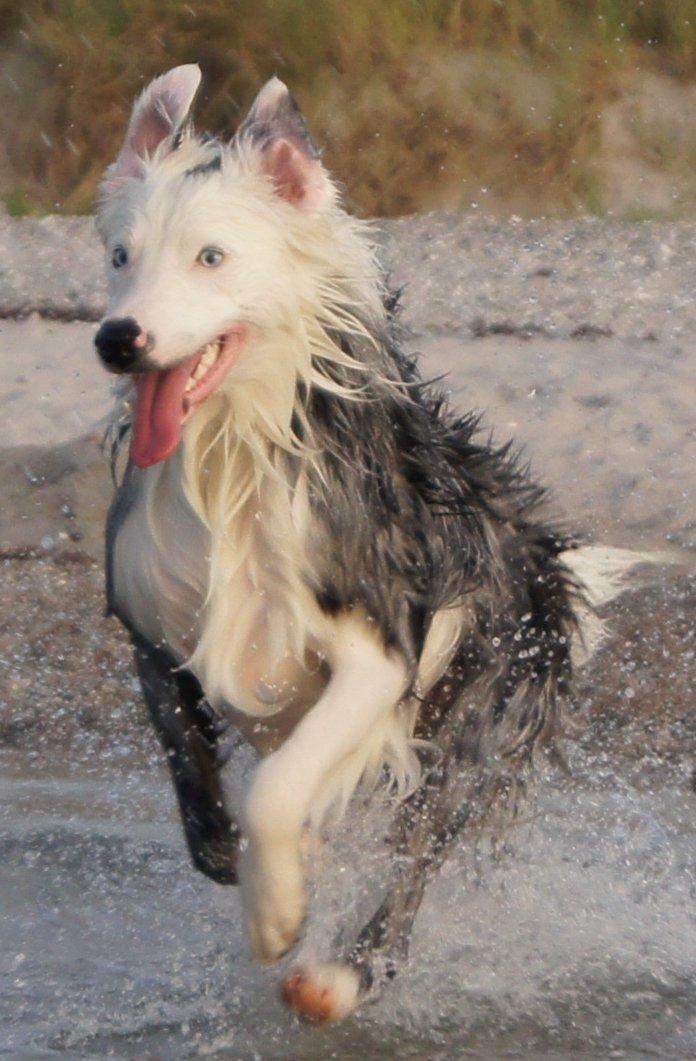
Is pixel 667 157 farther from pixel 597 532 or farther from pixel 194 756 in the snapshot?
pixel 194 756

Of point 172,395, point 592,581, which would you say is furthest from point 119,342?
point 592,581

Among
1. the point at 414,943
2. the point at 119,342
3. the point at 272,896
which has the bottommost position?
the point at 414,943

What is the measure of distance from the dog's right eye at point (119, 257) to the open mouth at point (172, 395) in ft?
0.71

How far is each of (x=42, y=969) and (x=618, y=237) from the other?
624 centimetres

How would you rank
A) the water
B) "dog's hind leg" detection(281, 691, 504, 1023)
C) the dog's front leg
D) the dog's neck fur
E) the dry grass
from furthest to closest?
the dry grass < "dog's hind leg" detection(281, 691, 504, 1023) < the water < the dog's neck fur < the dog's front leg

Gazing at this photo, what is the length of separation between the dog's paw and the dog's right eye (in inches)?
57.1

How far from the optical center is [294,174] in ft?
11.8

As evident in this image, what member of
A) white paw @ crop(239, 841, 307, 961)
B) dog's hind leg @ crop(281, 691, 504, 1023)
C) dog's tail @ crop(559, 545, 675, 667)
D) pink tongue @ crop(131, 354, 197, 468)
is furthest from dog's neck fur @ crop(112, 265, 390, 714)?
dog's tail @ crop(559, 545, 675, 667)

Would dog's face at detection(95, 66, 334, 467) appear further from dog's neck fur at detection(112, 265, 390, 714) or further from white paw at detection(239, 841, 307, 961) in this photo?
white paw at detection(239, 841, 307, 961)

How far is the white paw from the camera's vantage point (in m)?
3.37

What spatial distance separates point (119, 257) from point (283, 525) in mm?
601

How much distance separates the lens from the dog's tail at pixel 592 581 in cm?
431

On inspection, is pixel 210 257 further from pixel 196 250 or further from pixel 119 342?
pixel 119 342

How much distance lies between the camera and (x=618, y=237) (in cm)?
934
